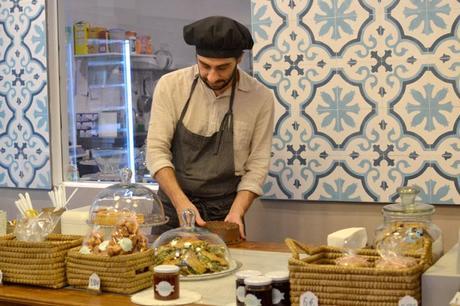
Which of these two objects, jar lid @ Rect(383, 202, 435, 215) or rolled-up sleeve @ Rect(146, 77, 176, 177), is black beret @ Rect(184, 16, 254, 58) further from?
jar lid @ Rect(383, 202, 435, 215)

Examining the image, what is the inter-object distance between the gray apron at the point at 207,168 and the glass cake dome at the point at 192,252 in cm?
101

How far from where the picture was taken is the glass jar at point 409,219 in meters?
2.30

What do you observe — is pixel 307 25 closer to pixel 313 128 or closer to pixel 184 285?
pixel 313 128

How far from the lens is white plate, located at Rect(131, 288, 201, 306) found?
2281mm

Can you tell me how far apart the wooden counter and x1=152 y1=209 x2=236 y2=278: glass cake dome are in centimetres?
27

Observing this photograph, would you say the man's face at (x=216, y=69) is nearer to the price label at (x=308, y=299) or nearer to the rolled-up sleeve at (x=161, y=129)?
the rolled-up sleeve at (x=161, y=129)

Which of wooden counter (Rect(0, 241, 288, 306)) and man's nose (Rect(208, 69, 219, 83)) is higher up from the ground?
man's nose (Rect(208, 69, 219, 83))

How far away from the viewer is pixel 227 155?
150 inches

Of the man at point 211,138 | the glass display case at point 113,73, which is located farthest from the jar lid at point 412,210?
the glass display case at point 113,73

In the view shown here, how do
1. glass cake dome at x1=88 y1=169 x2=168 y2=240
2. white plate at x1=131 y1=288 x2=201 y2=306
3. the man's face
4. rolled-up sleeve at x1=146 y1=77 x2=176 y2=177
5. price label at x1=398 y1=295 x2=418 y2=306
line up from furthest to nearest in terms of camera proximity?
rolled-up sleeve at x1=146 y1=77 x2=176 y2=177, the man's face, glass cake dome at x1=88 y1=169 x2=168 y2=240, white plate at x1=131 y1=288 x2=201 y2=306, price label at x1=398 y1=295 x2=418 y2=306

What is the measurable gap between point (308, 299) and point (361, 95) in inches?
88.8

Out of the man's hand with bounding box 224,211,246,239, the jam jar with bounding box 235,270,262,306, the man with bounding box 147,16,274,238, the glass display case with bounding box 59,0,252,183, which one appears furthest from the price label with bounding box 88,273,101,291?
the glass display case with bounding box 59,0,252,183

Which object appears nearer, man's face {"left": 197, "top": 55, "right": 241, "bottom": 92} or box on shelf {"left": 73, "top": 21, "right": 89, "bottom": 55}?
man's face {"left": 197, "top": 55, "right": 241, "bottom": 92}

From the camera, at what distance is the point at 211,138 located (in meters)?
3.80
